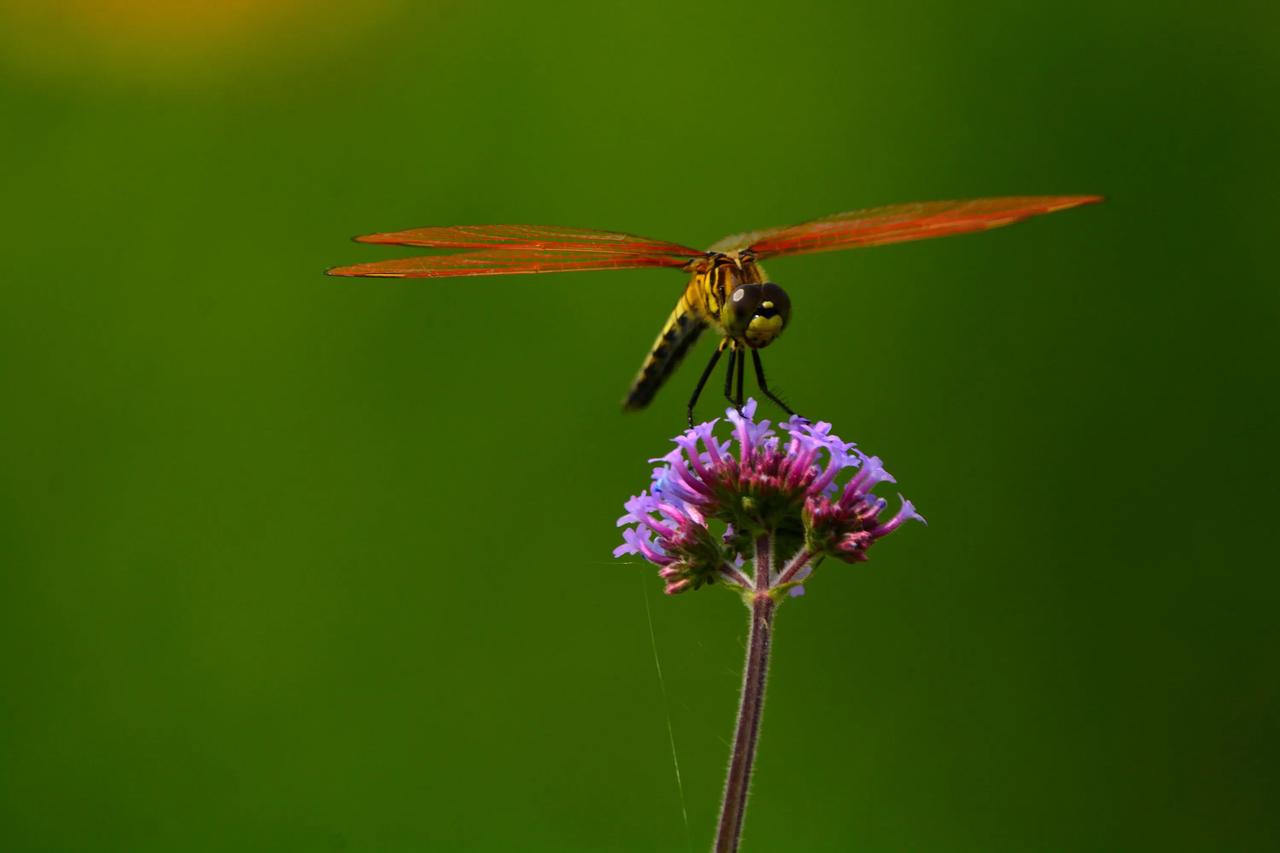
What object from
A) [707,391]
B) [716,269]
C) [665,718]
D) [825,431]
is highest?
[707,391]

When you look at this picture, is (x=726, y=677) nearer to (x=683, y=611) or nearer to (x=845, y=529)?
(x=683, y=611)

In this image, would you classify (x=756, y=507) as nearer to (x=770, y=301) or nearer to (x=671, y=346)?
(x=770, y=301)

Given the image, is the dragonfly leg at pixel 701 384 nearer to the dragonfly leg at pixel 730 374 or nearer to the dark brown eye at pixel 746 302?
the dragonfly leg at pixel 730 374

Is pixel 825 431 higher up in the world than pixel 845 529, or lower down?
higher up

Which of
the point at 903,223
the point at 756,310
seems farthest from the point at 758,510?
the point at 903,223

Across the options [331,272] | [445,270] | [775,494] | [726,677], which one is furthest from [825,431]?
[726,677]

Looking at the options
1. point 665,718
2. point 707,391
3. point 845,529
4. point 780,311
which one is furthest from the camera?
point 707,391
